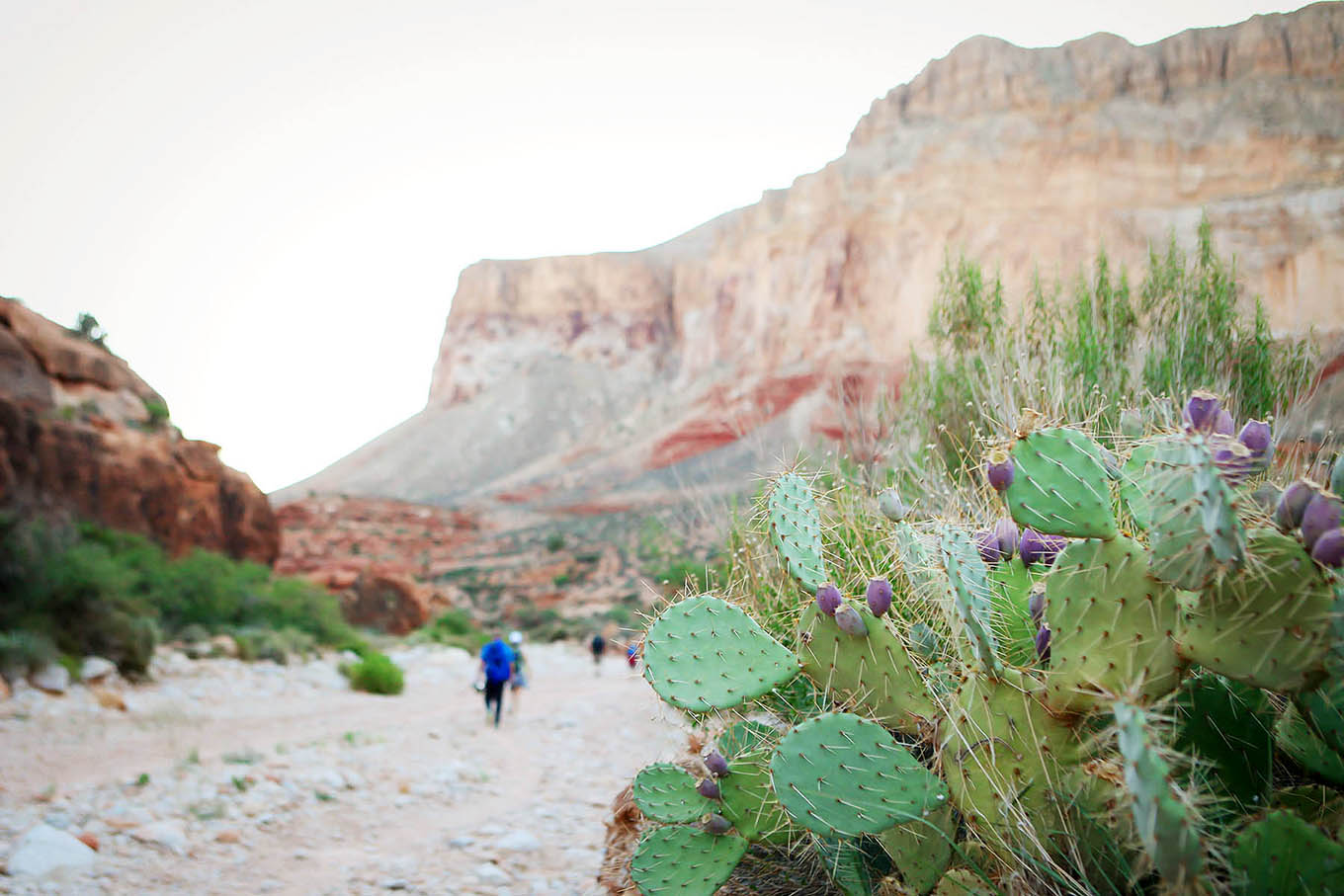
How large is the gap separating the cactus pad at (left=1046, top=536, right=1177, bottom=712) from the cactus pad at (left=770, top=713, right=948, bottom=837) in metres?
0.33

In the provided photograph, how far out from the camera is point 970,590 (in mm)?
1690

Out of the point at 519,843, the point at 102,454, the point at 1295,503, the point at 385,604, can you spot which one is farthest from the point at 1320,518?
Answer: the point at 385,604

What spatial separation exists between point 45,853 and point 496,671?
16.7 feet

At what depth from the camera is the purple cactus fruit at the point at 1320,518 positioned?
4.17 ft

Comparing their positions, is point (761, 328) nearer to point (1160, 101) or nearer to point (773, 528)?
point (1160, 101)

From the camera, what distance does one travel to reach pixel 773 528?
6.66ft

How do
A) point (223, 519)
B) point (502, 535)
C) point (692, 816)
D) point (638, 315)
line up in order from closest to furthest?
point (692, 816)
point (223, 519)
point (502, 535)
point (638, 315)

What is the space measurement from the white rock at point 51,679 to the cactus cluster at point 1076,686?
837 cm

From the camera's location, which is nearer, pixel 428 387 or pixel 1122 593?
pixel 1122 593

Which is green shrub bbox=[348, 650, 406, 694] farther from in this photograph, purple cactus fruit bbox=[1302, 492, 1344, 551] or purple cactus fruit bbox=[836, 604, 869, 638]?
purple cactus fruit bbox=[1302, 492, 1344, 551]

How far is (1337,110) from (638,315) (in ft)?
129

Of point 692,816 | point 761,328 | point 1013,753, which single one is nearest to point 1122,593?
point 1013,753

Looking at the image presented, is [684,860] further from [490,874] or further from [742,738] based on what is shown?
[490,874]

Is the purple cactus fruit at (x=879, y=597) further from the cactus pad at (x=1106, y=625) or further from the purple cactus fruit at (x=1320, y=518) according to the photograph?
the purple cactus fruit at (x=1320, y=518)
